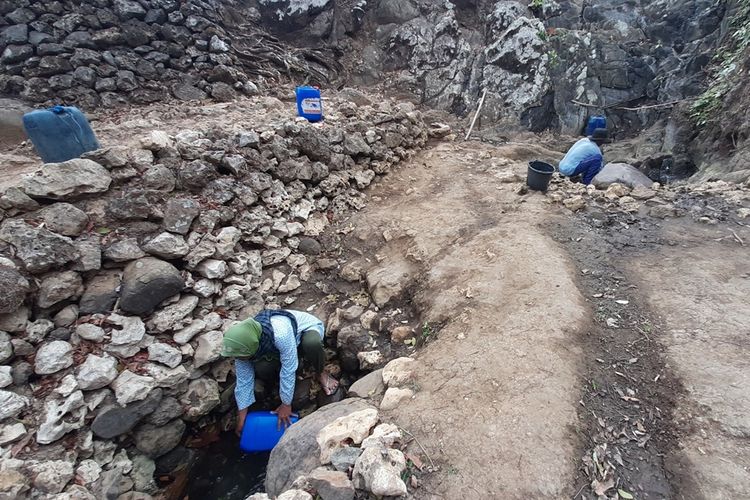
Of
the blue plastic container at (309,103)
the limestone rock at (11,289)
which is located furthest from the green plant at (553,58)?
the limestone rock at (11,289)

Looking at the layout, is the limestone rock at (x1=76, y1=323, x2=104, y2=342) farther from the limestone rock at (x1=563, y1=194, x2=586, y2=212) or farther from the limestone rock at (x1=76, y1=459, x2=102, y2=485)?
the limestone rock at (x1=563, y1=194, x2=586, y2=212)

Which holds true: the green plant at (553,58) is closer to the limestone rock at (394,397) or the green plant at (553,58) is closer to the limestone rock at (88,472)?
the limestone rock at (394,397)

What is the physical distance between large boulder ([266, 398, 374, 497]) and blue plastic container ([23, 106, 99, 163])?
12.2ft

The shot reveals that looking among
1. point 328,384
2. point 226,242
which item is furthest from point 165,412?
point 226,242

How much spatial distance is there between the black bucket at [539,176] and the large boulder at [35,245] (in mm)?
5934

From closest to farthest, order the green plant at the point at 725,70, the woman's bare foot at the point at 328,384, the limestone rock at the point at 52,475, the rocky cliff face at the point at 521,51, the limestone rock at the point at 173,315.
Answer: the limestone rock at the point at 52,475 < the limestone rock at the point at 173,315 < the woman's bare foot at the point at 328,384 < the green plant at the point at 725,70 < the rocky cliff face at the point at 521,51

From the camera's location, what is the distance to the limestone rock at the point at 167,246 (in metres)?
3.95

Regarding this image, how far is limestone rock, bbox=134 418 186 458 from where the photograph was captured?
3.58m

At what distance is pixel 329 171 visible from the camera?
5.91 metres

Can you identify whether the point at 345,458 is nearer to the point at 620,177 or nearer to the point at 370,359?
the point at 370,359

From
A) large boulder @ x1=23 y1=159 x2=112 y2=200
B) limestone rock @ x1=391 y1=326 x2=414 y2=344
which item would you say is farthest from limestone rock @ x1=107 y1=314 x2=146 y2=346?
limestone rock @ x1=391 y1=326 x2=414 y2=344

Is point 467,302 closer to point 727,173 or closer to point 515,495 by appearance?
point 515,495

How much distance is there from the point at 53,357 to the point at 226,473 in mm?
2083

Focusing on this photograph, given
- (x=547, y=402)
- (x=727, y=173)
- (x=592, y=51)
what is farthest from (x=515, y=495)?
(x=592, y=51)
